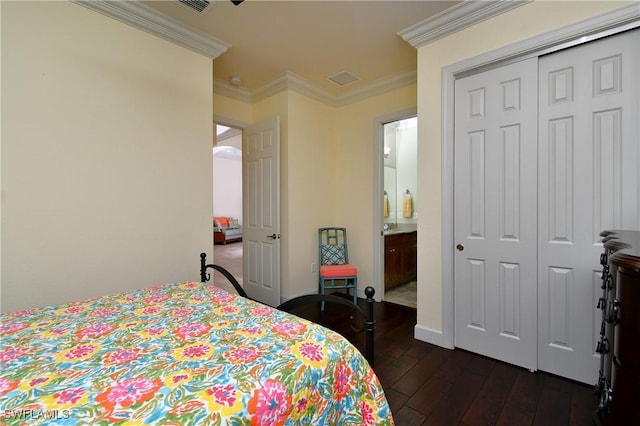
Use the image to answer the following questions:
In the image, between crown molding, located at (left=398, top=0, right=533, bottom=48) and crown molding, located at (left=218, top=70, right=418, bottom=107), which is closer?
crown molding, located at (left=398, top=0, right=533, bottom=48)

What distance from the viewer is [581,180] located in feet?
6.14

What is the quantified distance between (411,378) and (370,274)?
1774 mm

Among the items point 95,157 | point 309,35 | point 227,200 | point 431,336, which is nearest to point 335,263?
point 431,336

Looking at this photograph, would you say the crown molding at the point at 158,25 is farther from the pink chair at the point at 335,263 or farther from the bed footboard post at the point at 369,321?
the bed footboard post at the point at 369,321

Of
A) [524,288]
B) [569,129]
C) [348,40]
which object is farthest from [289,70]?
[524,288]

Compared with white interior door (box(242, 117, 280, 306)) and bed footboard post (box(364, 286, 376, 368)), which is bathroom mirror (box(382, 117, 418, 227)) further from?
bed footboard post (box(364, 286, 376, 368))

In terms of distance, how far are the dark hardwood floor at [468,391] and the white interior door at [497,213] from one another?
0.64ft

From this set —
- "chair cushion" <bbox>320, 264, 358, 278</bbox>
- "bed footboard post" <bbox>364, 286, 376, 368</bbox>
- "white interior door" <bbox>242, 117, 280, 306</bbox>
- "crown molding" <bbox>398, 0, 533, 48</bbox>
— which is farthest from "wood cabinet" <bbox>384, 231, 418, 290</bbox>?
"bed footboard post" <bbox>364, 286, 376, 368</bbox>

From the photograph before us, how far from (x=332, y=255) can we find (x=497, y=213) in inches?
80.5

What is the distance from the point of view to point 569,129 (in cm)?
190

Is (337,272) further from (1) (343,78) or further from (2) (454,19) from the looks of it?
(2) (454,19)

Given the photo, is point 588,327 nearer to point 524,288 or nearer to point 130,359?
point 524,288

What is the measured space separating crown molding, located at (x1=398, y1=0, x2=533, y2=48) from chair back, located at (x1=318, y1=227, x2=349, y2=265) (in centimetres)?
228

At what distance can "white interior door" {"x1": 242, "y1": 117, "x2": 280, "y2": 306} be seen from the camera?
3318mm
